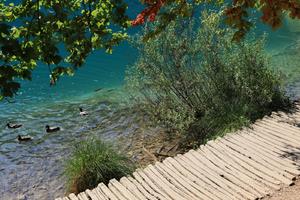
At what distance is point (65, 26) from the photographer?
855 centimetres

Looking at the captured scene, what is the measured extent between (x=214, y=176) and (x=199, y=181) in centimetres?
47

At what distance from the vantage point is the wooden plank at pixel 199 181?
1179 centimetres

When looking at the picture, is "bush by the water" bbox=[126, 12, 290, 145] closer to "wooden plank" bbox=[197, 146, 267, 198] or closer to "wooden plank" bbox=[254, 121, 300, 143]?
"wooden plank" bbox=[254, 121, 300, 143]

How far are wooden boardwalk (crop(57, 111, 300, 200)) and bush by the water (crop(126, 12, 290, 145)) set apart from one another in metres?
2.33

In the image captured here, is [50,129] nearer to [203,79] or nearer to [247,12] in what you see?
[203,79]

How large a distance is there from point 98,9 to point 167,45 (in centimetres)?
932

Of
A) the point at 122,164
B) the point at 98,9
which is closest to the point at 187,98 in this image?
the point at 122,164

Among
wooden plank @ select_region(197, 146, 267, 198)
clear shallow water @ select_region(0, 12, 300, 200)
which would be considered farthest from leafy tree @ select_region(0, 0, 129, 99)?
clear shallow water @ select_region(0, 12, 300, 200)

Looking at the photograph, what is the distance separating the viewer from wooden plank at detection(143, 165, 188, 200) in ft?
39.3

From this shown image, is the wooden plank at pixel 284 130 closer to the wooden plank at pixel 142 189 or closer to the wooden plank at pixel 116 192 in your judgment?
the wooden plank at pixel 142 189

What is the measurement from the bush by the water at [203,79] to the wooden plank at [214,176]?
131 inches

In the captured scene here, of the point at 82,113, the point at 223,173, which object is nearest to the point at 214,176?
the point at 223,173

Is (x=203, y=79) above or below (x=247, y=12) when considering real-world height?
below

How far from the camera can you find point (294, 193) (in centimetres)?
1134
